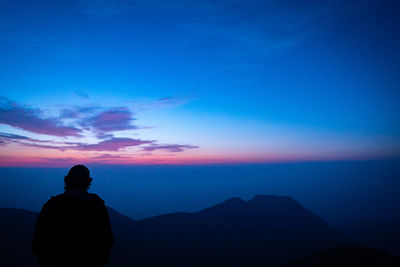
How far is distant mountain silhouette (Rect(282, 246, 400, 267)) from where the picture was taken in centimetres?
2492

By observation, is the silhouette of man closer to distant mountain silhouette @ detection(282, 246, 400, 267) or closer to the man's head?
the man's head

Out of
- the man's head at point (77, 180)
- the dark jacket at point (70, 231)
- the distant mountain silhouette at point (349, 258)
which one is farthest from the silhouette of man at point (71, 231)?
the distant mountain silhouette at point (349, 258)

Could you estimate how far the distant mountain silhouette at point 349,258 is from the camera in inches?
981

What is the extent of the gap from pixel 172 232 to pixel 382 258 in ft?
179

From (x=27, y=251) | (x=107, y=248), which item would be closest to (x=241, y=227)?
(x=27, y=251)

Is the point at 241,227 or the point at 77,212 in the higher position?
the point at 77,212

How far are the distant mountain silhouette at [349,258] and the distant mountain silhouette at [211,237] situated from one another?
27.9m

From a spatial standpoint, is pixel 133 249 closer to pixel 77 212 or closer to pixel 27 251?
pixel 27 251

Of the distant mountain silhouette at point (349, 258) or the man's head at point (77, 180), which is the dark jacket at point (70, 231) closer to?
the man's head at point (77, 180)

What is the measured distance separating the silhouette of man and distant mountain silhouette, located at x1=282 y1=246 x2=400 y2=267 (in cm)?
3315

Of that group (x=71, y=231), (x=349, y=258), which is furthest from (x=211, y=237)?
(x=71, y=231)

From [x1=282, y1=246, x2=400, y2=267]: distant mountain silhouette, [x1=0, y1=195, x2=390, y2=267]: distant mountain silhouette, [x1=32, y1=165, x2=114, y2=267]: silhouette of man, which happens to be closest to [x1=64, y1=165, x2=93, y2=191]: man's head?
[x1=32, y1=165, x2=114, y2=267]: silhouette of man

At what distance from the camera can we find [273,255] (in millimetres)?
58312

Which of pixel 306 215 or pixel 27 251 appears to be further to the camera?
pixel 306 215
